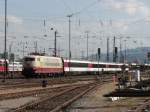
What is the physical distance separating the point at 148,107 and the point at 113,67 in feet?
366

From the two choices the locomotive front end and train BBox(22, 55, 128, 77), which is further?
train BBox(22, 55, 128, 77)

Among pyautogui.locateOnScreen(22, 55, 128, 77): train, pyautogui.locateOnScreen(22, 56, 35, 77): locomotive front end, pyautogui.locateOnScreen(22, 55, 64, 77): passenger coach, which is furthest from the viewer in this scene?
pyautogui.locateOnScreen(22, 55, 128, 77): train

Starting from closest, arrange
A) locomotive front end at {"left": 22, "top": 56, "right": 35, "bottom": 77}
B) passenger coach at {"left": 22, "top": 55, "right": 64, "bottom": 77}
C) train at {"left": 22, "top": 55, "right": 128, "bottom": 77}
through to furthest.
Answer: locomotive front end at {"left": 22, "top": 56, "right": 35, "bottom": 77}, passenger coach at {"left": 22, "top": 55, "right": 64, "bottom": 77}, train at {"left": 22, "top": 55, "right": 128, "bottom": 77}

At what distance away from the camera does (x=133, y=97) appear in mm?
29984

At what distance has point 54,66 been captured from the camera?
84.9 metres

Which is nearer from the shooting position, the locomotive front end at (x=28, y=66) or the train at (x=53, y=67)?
the locomotive front end at (x=28, y=66)

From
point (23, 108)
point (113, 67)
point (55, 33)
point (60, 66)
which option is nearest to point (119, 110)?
point (23, 108)

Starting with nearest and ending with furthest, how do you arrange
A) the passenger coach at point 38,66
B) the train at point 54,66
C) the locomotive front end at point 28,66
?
the locomotive front end at point 28,66
the passenger coach at point 38,66
the train at point 54,66

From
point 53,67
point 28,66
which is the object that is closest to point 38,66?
point 28,66

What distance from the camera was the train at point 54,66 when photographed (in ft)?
253

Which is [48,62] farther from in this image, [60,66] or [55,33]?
[55,33]

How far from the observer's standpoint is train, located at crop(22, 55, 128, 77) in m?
77.2

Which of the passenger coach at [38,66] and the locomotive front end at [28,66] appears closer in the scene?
the locomotive front end at [28,66]

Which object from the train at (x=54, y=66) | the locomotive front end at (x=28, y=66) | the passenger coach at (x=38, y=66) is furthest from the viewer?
the train at (x=54, y=66)
